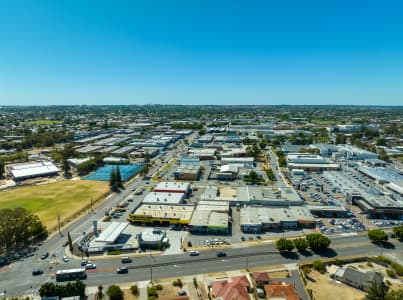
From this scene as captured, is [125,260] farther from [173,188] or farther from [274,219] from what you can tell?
[173,188]

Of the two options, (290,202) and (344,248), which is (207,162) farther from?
(344,248)

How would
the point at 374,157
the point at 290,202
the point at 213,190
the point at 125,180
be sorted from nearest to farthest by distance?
the point at 290,202 < the point at 213,190 < the point at 125,180 < the point at 374,157

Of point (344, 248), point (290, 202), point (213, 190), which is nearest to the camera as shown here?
point (344, 248)

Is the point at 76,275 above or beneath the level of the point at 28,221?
beneath

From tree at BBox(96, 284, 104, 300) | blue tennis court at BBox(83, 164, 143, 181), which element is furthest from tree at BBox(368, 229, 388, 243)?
blue tennis court at BBox(83, 164, 143, 181)

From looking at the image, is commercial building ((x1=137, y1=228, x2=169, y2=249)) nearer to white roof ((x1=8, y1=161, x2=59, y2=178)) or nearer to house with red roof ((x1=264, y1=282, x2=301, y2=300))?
house with red roof ((x1=264, y1=282, x2=301, y2=300))

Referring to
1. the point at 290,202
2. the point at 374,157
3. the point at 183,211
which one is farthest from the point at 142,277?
the point at 374,157

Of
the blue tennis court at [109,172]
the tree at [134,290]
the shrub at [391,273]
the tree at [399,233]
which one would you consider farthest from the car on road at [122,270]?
the blue tennis court at [109,172]
